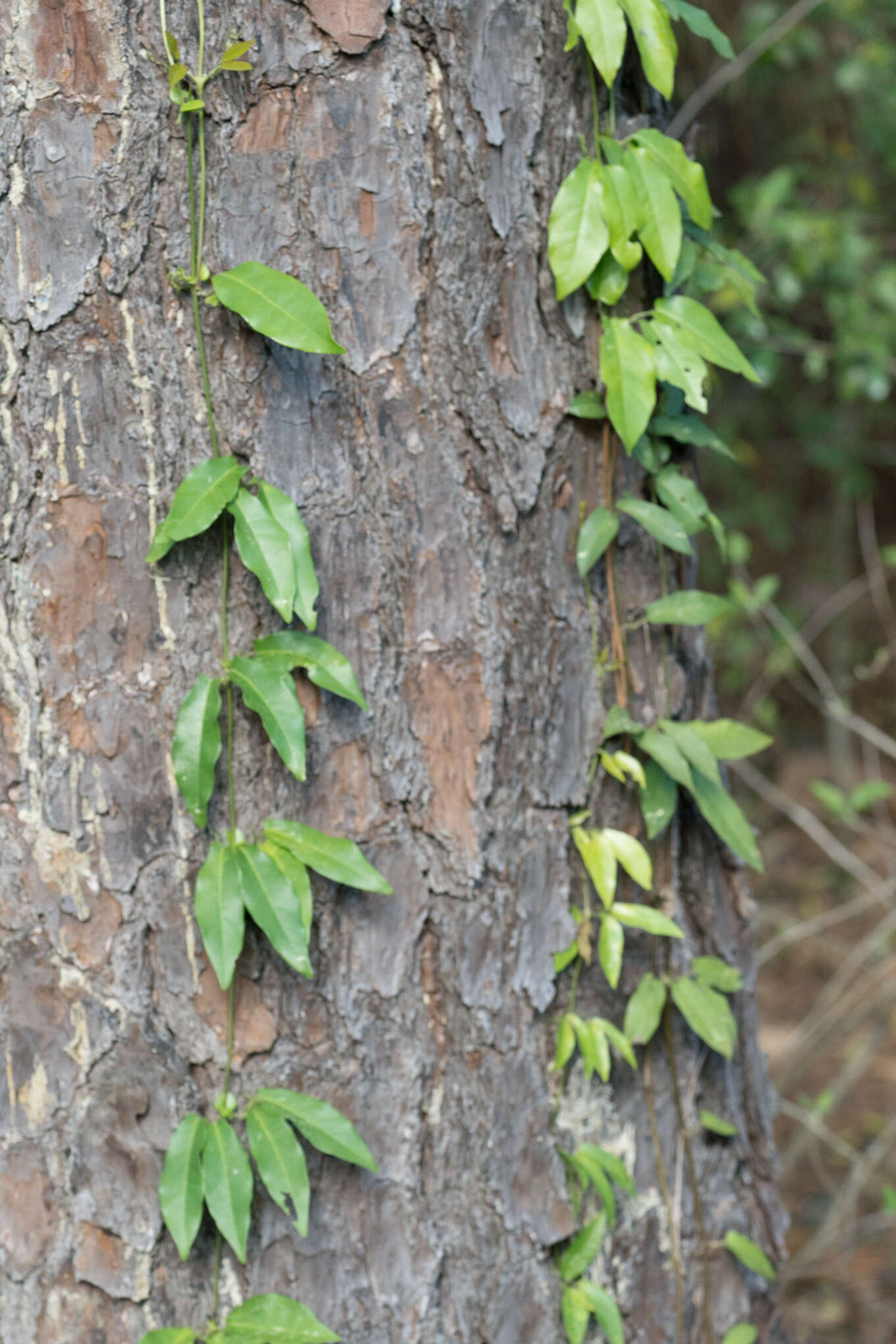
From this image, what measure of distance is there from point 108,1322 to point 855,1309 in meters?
1.79

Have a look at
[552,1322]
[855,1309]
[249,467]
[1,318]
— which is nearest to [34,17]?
[1,318]

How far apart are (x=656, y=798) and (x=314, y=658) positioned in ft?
1.26

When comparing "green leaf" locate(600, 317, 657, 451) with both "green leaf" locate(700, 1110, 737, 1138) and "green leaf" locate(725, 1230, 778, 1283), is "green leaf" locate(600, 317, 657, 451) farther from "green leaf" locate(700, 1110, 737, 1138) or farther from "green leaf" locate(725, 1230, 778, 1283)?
"green leaf" locate(725, 1230, 778, 1283)

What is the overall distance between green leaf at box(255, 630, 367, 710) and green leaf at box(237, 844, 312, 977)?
0.16 metres

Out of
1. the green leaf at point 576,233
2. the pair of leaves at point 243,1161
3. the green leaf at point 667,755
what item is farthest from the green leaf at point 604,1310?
Answer: the green leaf at point 576,233

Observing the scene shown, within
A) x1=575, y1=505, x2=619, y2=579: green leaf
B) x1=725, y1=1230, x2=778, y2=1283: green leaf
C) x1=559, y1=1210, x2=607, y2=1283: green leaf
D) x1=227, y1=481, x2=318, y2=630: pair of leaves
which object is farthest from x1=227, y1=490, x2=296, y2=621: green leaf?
x1=725, y1=1230, x2=778, y2=1283: green leaf

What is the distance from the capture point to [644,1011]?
108cm

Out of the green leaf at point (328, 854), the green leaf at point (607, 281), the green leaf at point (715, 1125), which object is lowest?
the green leaf at point (715, 1125)

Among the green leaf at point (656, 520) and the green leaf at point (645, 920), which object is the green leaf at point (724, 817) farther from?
the green leaf at point (656, 520)

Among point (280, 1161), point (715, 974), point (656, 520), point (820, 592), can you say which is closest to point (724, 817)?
point (715, 974)

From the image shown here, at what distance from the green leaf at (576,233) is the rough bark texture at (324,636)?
0.02 m

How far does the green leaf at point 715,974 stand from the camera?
3.71ft

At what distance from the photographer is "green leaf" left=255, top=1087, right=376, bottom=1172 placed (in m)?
0.93

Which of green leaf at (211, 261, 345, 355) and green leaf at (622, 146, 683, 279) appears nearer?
green leaf at (211, 261, 345, 355)
